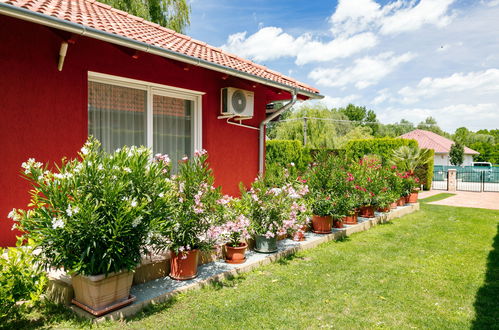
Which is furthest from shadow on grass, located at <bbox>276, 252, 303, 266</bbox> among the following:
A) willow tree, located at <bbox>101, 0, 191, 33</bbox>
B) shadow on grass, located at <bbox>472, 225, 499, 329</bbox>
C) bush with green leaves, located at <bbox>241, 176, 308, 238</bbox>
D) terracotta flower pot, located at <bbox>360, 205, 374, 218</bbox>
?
willow tree, located at <bbox>101, 0, 191, 33</bbox>

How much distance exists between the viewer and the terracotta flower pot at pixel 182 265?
4.36 metres

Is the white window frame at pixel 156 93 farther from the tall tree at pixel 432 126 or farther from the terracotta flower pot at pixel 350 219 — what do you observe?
the tall tree at pixel 432 126

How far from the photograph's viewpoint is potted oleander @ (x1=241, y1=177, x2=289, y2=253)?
565 centimetres

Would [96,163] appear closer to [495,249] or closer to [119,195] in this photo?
[119,195]

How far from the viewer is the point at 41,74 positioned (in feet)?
14.6

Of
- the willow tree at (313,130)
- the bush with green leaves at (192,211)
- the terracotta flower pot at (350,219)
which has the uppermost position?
the willow tree at (313,130)

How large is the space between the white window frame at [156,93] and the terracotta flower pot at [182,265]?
61.6 inches

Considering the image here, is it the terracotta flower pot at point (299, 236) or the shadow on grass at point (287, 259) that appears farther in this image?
the terracotta flower pot at point (299, 236)

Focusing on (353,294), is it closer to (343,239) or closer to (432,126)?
(343,239)

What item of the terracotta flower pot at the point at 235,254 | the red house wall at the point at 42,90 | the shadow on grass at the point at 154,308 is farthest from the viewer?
the terracotta flower pot at the point at 235,254

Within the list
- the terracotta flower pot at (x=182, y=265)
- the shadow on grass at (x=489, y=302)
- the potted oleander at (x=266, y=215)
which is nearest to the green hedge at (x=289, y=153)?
the potted oleander at (x=266, y=215)

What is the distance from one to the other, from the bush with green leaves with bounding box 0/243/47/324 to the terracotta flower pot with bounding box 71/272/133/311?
0.34 meters

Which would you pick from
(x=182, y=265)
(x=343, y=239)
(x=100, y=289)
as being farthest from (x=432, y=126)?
(x=100, y=289)

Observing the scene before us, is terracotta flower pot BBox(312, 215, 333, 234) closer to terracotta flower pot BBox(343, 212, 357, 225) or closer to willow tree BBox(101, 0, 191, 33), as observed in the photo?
terracotta flower pot BBox(343, 212, 357, 225)
